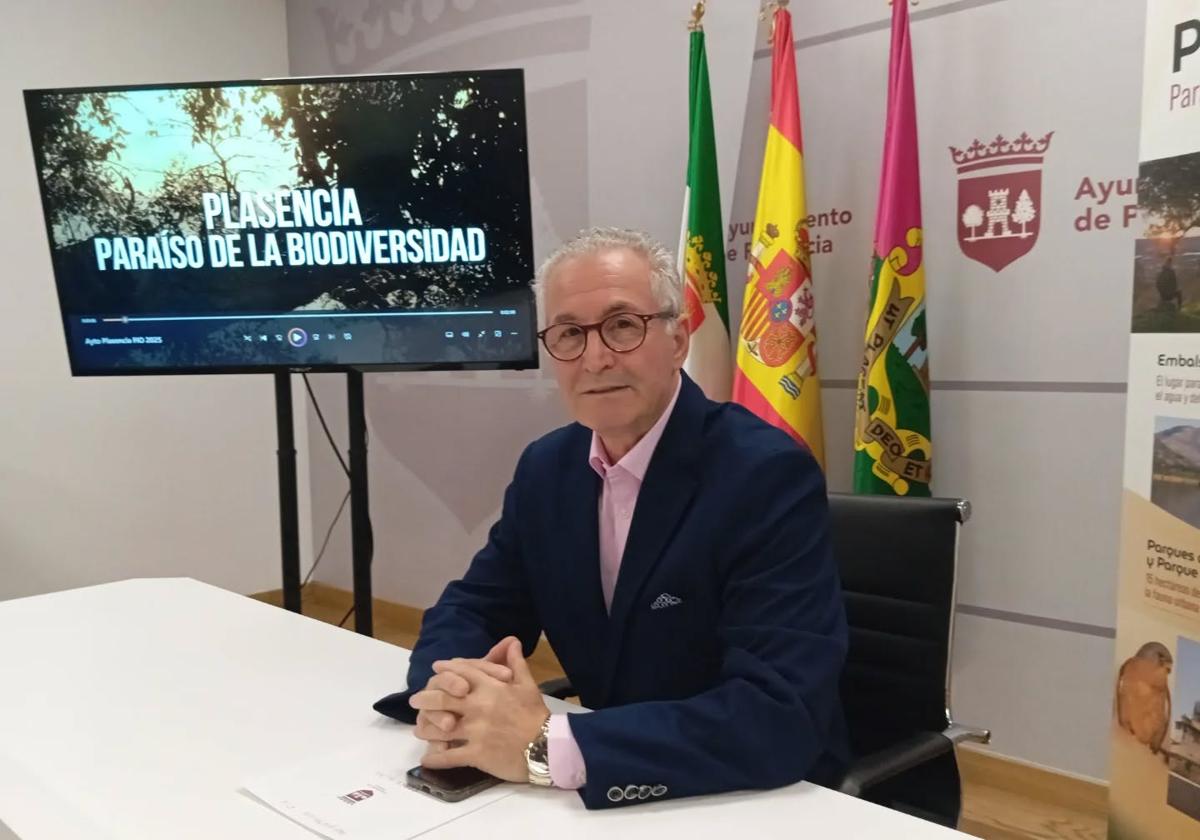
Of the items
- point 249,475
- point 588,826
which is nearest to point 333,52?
point 249,475

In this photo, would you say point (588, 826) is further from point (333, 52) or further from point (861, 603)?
point (333, 52)

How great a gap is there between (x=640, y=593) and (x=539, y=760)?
0.32 metres

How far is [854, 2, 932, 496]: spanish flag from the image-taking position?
251cm

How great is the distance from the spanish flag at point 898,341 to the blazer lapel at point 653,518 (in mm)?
1316

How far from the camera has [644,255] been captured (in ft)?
4.67

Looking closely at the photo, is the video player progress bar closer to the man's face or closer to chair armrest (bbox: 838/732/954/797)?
the man's face

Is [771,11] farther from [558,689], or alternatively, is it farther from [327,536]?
[327,536]

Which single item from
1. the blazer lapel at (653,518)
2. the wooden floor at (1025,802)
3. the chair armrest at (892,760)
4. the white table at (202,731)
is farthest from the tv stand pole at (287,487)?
the wooden floor at (1025,802)

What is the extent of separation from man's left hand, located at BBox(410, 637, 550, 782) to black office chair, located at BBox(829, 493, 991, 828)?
609 mm

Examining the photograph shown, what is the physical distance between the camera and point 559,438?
1.59 meters

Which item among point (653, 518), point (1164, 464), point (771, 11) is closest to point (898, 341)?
point (1164, 464)

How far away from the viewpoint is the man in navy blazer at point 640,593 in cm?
106

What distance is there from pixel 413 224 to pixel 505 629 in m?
1.26

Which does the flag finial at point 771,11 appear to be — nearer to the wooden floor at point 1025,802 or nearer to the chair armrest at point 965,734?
the chair armrest at point 965,734
